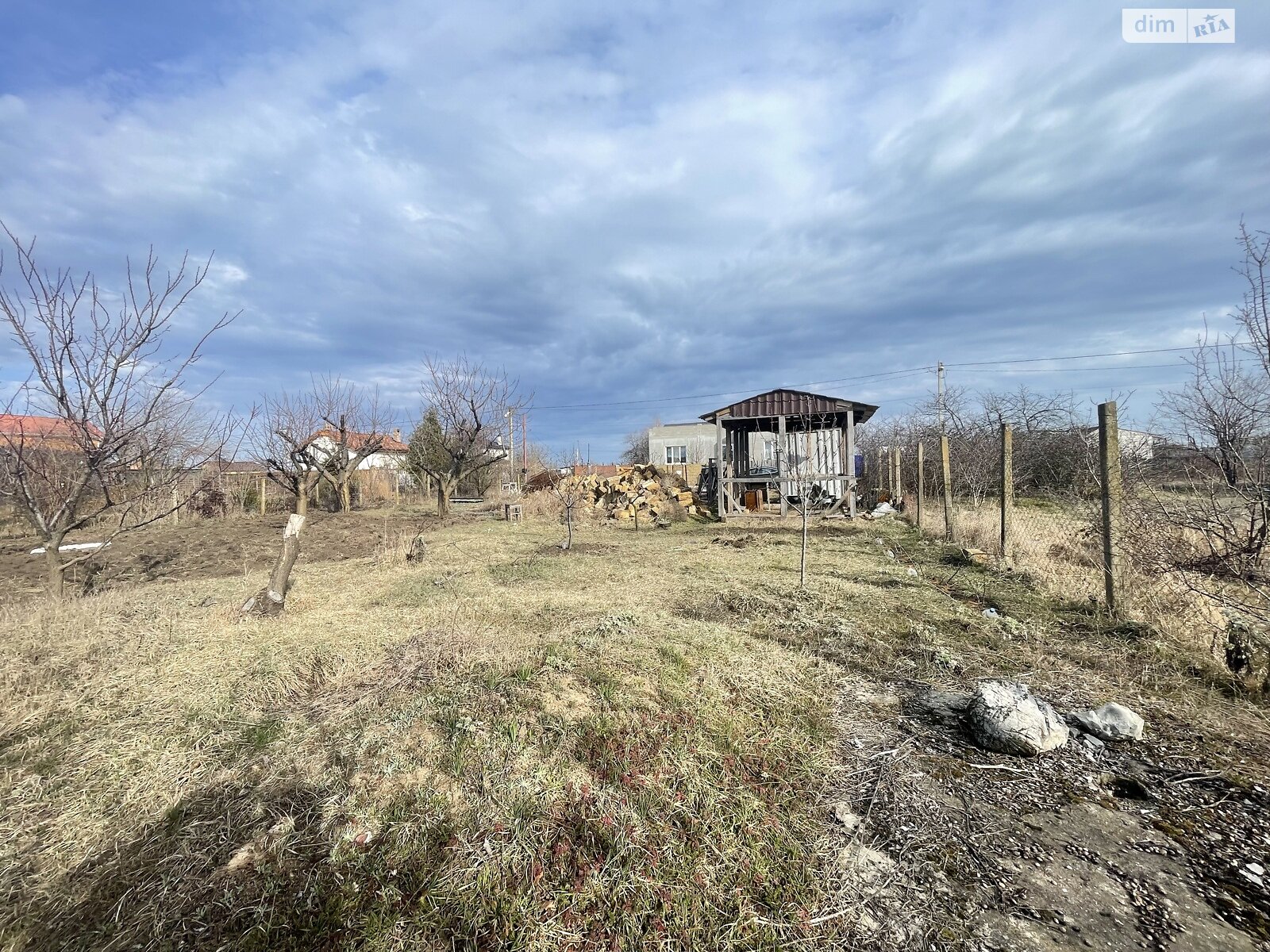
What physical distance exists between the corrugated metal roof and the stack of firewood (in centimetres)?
285

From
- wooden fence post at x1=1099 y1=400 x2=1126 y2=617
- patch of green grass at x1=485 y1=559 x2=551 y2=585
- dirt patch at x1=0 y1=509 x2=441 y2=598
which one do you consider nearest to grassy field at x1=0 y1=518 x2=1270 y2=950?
wooden fence post at x1=1099 y1=400 x2=1126 y2=617

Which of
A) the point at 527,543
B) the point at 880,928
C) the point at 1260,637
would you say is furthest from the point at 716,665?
the point at 527,543

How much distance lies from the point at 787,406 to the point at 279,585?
12.9 m

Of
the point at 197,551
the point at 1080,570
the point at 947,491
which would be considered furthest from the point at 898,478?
the point at 197,551

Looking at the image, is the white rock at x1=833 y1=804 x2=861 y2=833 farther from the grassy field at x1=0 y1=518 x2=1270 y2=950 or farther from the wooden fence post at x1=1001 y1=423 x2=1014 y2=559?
the wooden fence post at x1=1001 y1=423 x2=1014 y2=559

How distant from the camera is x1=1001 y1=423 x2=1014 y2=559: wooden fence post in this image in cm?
682

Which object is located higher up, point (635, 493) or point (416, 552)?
point (635, 493)

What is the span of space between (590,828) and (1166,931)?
6.35 feet

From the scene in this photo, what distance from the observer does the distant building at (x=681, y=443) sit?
3900cm

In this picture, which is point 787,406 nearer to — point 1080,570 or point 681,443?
point 1080,570

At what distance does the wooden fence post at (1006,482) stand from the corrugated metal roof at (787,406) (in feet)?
24.3

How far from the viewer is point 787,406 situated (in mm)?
14805

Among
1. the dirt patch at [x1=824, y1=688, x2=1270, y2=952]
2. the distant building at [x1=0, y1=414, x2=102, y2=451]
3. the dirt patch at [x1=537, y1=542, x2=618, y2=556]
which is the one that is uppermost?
the distant building at [x1=0, y1=414, x2=102, y2=451]

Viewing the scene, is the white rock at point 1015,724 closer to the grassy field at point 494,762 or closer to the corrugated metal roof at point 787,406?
the grassy field at point 494,762
